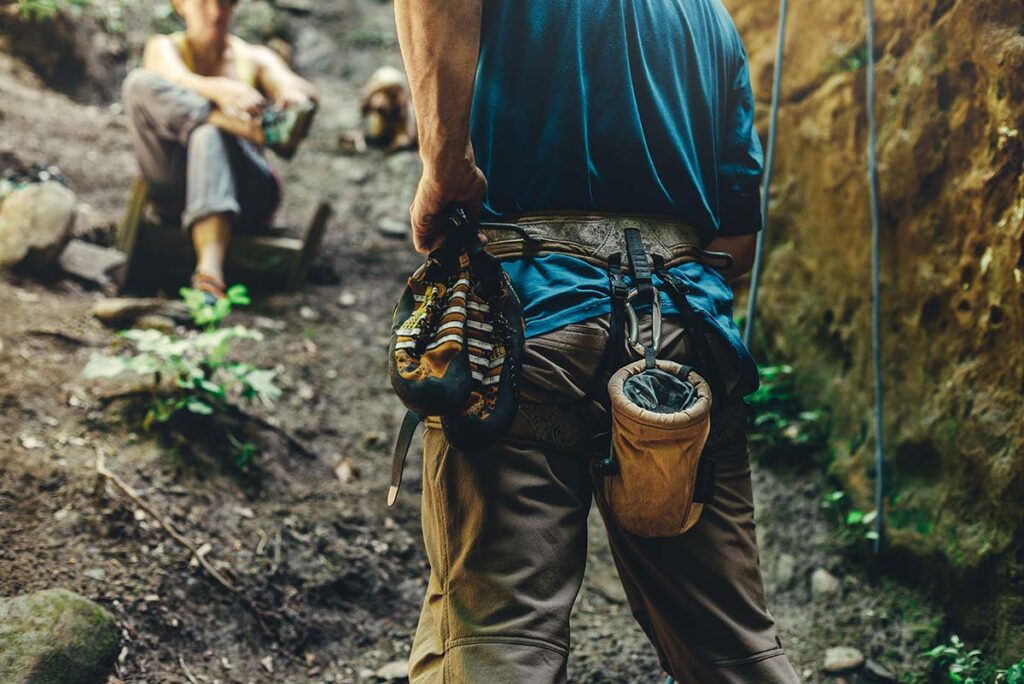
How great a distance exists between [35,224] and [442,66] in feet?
10.9

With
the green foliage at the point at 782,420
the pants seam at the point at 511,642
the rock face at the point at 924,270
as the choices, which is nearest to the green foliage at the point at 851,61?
the rock face at the point at 924,270

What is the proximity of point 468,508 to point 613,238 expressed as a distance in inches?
24.3

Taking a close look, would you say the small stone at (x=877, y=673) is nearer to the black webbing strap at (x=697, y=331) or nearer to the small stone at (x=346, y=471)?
the black webbing strap at (x=697, y=331)

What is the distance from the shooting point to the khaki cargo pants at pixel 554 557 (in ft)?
4.85

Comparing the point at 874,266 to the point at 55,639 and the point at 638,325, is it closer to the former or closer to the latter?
the point at 638,325

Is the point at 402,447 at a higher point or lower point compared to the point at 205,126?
lower

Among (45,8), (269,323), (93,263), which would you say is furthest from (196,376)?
(45,8)

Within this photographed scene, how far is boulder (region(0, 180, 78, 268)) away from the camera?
155 inches

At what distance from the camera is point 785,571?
311cm

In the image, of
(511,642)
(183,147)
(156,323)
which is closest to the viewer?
(511,642)

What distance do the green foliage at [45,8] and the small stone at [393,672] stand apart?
4664 millimetres

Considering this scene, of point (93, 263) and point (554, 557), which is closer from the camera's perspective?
point (554, 557)

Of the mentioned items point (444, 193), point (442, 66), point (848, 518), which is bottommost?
point (848, 518)

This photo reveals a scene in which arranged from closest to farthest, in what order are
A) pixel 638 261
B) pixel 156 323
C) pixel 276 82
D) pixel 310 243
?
pixel 638 261 < pixel 156 323 < pixel 276 82 < pixel 310 243
